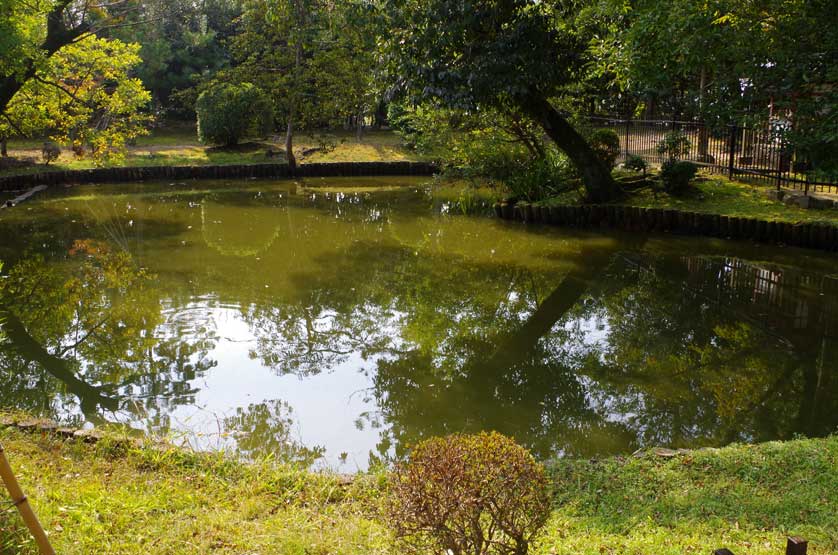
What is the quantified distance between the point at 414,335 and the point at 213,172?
1575 centimetres

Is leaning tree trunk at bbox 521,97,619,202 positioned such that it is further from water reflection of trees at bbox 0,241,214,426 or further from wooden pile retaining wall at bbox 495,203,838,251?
water reflection of trees at bbox 0,241,214,426

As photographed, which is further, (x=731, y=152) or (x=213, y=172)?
(x=213, y=172)

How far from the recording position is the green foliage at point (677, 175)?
15.5m

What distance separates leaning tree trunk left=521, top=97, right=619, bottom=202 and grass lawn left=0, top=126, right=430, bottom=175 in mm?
9555

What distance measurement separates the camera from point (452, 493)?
3.30 metres

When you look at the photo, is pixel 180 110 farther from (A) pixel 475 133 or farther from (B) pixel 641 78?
(B) pixel 641 78

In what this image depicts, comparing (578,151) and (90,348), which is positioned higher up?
(578,151)

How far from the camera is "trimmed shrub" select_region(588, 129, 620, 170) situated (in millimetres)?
16859

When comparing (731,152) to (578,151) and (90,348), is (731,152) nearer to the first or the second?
(578,151)

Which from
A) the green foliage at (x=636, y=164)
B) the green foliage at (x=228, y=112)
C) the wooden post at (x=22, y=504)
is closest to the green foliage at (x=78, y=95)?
the green foliage at (x=228, y=112)

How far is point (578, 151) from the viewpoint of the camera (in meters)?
15.7

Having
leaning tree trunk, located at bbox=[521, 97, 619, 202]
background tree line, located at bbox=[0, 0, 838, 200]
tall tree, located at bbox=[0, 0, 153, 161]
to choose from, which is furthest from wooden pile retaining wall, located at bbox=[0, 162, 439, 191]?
leaning tree trunk, located at bbox=[521, 97, 619, 202]

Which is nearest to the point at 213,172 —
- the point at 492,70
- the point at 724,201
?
the point at 492,70

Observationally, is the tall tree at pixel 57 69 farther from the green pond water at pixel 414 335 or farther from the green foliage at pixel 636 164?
the green foliage at pixel 636 164
